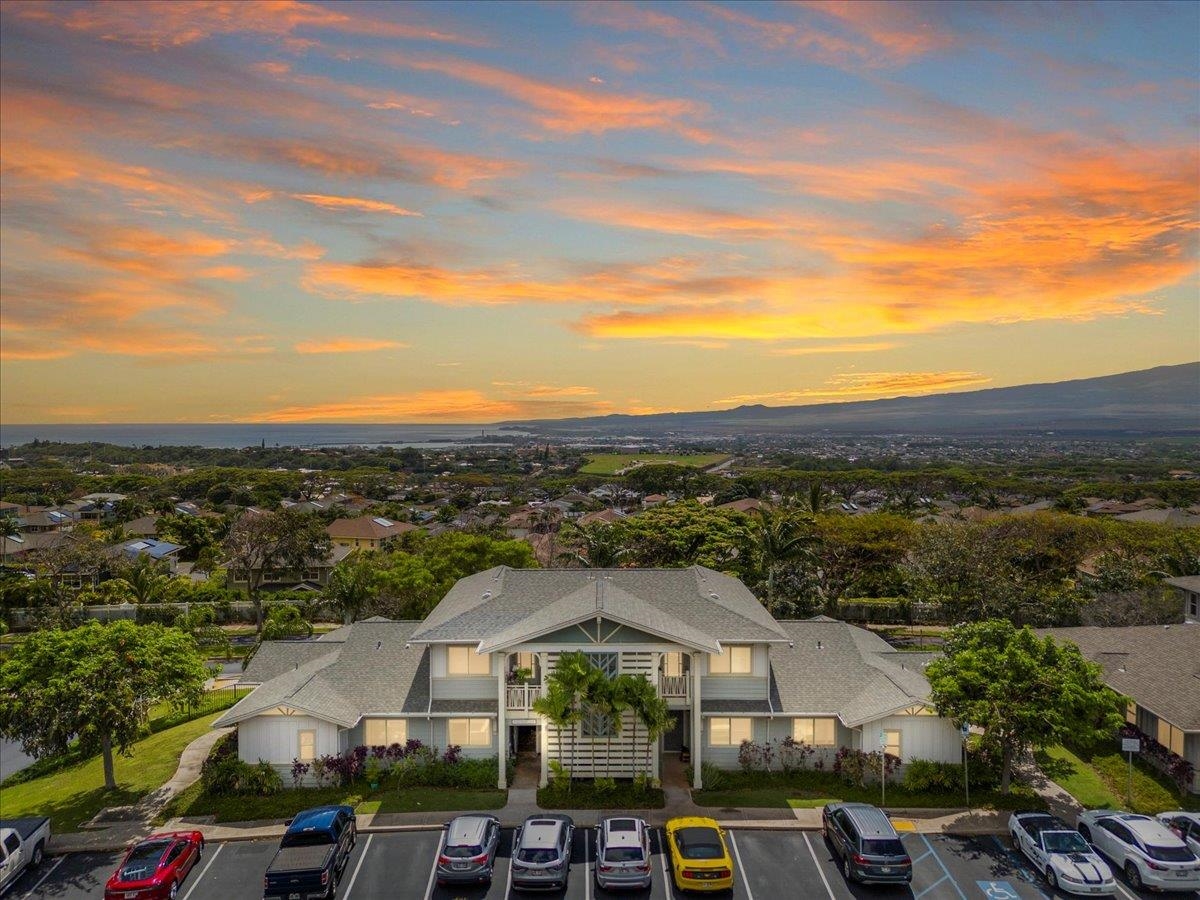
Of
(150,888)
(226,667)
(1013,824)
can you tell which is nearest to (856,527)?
(1013,824)

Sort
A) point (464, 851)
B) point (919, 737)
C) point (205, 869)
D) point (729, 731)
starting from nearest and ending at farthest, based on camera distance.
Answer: point (464, 851), point (205, 869), point (919, 737), point (729, 731)

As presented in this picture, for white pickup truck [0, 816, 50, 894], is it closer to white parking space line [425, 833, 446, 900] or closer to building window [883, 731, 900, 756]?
white parking space line [425, 833, 446, 900]

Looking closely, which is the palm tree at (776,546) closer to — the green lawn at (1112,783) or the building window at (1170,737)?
the green lawn at (1112,783)

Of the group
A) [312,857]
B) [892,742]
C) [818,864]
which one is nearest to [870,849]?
[818,864]

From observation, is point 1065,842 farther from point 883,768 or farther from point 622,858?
point 622,858

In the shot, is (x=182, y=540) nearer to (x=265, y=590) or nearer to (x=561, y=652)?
(x=265, y=590)
